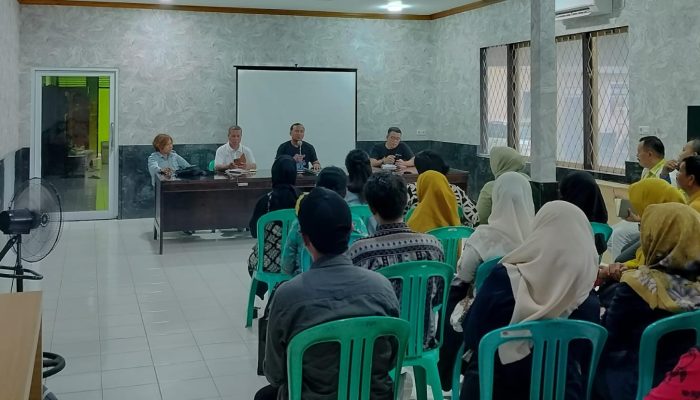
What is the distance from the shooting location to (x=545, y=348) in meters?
2.25

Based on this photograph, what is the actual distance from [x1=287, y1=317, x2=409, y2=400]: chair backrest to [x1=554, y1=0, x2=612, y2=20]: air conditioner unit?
5.88 meters

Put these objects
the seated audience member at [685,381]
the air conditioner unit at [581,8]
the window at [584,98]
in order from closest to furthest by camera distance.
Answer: the seated audience member at [685,381] < the air conditioner unit at [581,8] < the window at [584,98]

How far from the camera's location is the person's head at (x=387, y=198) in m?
3.01

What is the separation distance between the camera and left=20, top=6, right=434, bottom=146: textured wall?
9.32 meters

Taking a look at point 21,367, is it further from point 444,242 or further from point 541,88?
point 541,88

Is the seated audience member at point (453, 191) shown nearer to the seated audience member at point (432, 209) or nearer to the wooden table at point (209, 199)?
the seated audience member at point (432, 209)

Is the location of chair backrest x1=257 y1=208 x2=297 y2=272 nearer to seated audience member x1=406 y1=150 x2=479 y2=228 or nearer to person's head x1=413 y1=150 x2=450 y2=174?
seated audience member x1=406 y1=150 x2=479 y2=228

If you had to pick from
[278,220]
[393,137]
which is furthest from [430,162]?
[393,137]

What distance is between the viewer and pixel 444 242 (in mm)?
3936

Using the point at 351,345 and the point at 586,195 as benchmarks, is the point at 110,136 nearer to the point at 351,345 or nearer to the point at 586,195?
the point at 586,195

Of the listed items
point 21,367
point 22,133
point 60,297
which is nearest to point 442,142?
point 22,133

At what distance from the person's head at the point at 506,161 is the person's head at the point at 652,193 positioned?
1541 millimetres

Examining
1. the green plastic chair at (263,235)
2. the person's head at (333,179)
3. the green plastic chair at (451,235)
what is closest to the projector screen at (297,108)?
the green plastic chair at (263,235)

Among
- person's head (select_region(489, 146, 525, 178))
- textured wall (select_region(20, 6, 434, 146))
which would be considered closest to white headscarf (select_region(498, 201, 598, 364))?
person's head (select_region(489, 146, 525, 178))
